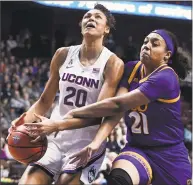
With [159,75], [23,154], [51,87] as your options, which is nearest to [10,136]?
[23,154]

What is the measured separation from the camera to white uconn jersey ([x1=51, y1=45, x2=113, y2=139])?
11.8ft

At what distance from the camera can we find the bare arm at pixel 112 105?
3.32 m

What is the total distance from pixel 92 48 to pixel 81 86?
334 mm

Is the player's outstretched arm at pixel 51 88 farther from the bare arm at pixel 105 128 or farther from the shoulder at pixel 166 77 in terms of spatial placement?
the shoulder at pixel 166 77

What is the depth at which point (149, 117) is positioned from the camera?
3.51m

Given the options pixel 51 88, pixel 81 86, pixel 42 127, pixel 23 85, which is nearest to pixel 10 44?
pixel 23 85

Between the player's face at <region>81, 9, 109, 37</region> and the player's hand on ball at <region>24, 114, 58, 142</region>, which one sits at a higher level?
the player's face at <region>81, 9, 109, 37</region>

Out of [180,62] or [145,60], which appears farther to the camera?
[180,62]

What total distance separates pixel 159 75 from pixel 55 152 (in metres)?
0.99

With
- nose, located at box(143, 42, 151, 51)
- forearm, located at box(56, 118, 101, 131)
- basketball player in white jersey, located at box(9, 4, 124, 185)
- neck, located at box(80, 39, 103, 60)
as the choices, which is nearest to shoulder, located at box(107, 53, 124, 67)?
basketball player in white jersey, located at box(9, 4, 124, 185)

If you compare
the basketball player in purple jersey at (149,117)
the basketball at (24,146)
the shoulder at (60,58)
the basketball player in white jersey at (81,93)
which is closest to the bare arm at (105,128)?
the basketball player in purple jersey at (149,117)

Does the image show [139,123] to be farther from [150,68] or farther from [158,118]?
[150,68]

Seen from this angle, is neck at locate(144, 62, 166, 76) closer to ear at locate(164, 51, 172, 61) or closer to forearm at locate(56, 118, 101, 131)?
ear at locate(164, 51, 172, 61)

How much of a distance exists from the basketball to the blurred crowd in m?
4.33
